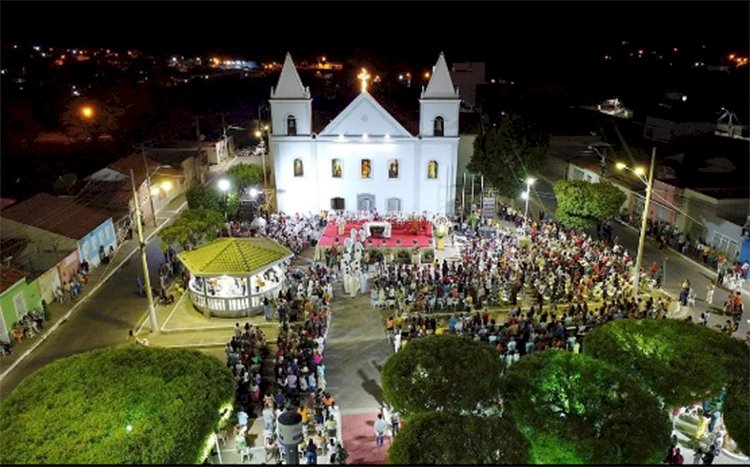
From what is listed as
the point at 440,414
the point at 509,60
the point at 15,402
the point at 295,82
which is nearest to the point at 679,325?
the point at 440,414

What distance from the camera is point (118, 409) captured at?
12.7 metres

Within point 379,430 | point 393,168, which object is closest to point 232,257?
point 379,430

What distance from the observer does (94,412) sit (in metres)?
12.6

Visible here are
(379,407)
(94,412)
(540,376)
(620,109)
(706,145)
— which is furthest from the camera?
(620,109)

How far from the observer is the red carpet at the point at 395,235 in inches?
1286

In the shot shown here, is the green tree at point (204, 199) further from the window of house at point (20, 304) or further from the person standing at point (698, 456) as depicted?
the person standing at point (698, 456)

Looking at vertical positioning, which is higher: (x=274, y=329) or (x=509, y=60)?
(x=509, y=60)

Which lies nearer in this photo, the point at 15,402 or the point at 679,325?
the point at 15,402

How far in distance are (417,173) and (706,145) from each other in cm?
2144

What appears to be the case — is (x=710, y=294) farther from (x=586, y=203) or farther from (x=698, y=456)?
(x=698, y=456)

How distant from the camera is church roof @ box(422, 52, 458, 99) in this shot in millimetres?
38781

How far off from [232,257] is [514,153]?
21.1m

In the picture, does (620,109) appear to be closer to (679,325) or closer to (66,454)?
(679,325)

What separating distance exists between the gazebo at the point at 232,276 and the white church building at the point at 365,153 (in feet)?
44.6
